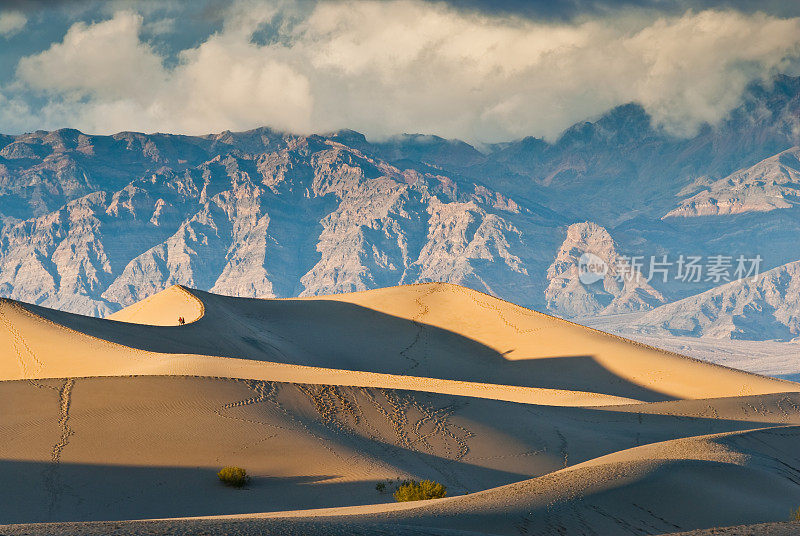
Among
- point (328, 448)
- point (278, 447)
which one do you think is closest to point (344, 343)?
point (328, 448)

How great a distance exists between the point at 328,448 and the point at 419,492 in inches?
180

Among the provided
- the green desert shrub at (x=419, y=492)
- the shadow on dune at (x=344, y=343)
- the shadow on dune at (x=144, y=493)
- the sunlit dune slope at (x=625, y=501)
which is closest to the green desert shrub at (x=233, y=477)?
the shadow on dune at (x=144, y=493)

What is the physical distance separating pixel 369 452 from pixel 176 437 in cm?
506

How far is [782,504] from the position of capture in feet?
61.1

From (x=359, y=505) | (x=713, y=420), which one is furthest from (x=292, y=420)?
(x=713, y=420)

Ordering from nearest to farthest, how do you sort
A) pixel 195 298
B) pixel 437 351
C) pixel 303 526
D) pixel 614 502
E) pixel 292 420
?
pixel 303 526 → pixel 614 502 → pixel 292 420 → pixel 437 351 → pixel 195 298

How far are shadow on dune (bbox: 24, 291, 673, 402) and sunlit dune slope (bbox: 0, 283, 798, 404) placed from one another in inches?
2.9

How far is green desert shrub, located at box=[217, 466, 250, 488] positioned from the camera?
2008 centimetres

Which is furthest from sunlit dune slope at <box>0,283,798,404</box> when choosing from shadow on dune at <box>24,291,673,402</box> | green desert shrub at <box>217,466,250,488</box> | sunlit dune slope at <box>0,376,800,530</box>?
green desert shrub at <box>217,466,250,488</box>

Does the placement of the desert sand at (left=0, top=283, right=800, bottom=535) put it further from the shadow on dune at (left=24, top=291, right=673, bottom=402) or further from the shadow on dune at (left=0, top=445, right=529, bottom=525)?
the shadow on dune at (left=24, top=291, right=673, bottom=402)

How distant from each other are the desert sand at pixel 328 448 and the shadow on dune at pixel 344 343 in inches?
22.1

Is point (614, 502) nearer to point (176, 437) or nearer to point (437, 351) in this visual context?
point (176, 437)

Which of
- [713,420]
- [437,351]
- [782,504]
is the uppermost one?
[782,504]

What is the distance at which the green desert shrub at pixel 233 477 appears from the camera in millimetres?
20078
